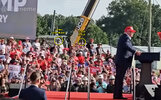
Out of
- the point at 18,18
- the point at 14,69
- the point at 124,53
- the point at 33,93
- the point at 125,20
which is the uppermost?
the point at 125,20

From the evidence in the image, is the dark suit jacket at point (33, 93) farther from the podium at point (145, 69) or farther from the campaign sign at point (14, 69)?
Answer: the campaign sign at point (14, 69)

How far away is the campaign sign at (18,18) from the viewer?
750 inches

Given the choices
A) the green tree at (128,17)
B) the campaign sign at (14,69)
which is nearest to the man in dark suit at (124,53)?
the campaign sign at (14,69)

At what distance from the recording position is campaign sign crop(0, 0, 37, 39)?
19.0 m

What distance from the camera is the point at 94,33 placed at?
76.2 m

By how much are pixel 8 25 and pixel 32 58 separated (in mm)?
4979

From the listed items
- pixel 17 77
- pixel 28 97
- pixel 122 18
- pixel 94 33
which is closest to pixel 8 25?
pixel 17 77

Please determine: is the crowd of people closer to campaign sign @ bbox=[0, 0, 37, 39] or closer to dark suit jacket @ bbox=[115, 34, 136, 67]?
campaign sign @ bbox=[0, 0, 37, 39]

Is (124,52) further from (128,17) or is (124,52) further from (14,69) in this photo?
(128,17)

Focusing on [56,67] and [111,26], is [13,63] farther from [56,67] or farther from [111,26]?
[111,26]

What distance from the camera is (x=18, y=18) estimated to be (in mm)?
19391

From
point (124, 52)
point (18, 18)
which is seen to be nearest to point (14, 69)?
point (124, 52)

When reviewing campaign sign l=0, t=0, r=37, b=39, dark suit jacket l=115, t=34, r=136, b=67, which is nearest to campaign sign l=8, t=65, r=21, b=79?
dark suit jacket l=115, t=34, r=136, b=67

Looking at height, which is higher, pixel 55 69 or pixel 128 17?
pixel 128 17
